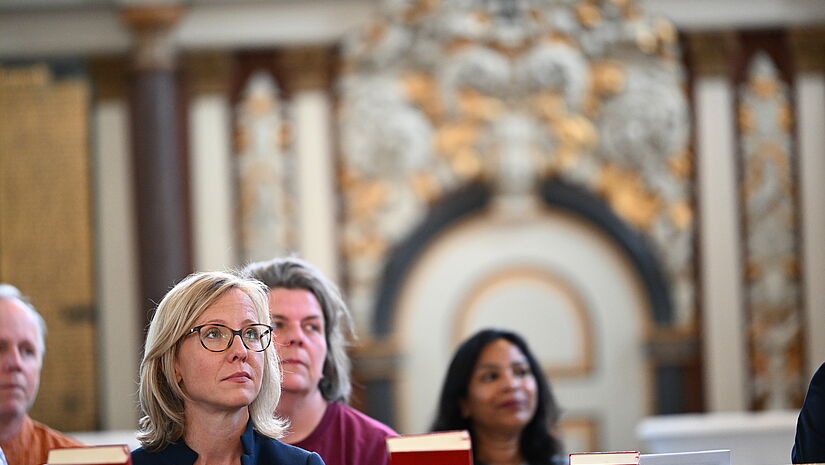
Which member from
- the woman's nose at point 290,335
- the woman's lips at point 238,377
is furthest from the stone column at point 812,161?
the woman's lips at point 238,377

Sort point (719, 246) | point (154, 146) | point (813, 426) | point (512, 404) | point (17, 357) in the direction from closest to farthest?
point (813, 426) < point (17, 357) < point (512, 404) < point (154, 146) < point (719, 246)

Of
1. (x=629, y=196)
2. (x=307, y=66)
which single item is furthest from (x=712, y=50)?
(x=307, y=66)

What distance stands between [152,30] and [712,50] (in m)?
3.49

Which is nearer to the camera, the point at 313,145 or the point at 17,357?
the point at 17,357

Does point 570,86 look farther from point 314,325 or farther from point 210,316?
point 210,316

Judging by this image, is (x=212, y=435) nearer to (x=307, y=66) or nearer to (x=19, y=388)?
(x=19, y=388)

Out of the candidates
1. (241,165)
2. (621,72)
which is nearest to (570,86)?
(621,72)

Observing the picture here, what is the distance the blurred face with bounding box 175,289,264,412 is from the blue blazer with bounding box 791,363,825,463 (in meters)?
1.28

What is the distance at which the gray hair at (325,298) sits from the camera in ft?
11.3

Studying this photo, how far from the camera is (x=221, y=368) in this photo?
248 centimetres

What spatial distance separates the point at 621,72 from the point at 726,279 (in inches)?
57.6

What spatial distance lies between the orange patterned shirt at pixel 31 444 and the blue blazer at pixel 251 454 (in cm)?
112

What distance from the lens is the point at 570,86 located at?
7785 mm

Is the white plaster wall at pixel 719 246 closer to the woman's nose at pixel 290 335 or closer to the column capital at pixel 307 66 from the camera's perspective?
the column capital at pixel 307 66
